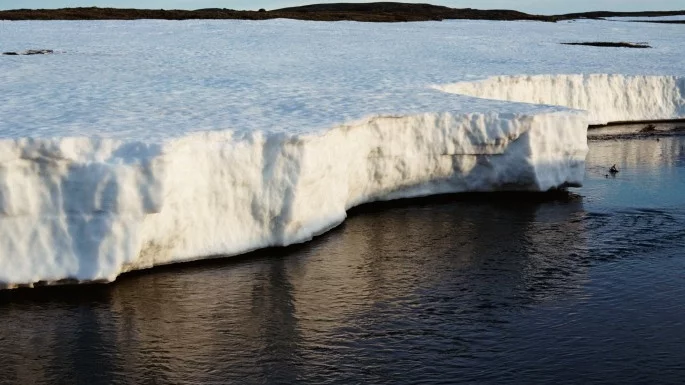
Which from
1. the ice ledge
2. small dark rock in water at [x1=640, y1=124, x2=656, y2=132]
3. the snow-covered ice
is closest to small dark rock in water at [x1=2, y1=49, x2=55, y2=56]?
the snow-covered ice

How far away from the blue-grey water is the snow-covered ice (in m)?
0.43

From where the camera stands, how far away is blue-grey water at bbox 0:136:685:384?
691 cm

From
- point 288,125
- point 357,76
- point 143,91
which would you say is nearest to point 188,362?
point 288,125

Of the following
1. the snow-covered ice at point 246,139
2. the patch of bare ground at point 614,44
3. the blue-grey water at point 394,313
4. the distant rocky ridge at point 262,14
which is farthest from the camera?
the distant rocky ridge at point 262,14

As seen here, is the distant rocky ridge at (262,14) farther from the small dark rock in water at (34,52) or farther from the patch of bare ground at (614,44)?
the small dark rock in water at (34,52)

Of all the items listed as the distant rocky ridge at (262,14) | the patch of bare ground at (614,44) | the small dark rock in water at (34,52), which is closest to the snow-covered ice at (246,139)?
the small dark rock in water at (34,52)

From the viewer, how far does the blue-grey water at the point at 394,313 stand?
6.91 metres

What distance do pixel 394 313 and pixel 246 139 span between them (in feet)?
9.64

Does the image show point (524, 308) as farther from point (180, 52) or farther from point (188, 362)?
point (180, 52)

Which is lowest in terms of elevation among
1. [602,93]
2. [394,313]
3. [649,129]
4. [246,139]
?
[394,313]

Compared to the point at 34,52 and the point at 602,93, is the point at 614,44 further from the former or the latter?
Answer: the point at 34,52

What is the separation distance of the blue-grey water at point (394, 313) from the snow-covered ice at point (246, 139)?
1.42 feet

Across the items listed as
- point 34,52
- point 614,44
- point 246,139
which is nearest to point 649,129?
point 614,44

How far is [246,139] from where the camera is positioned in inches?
393
